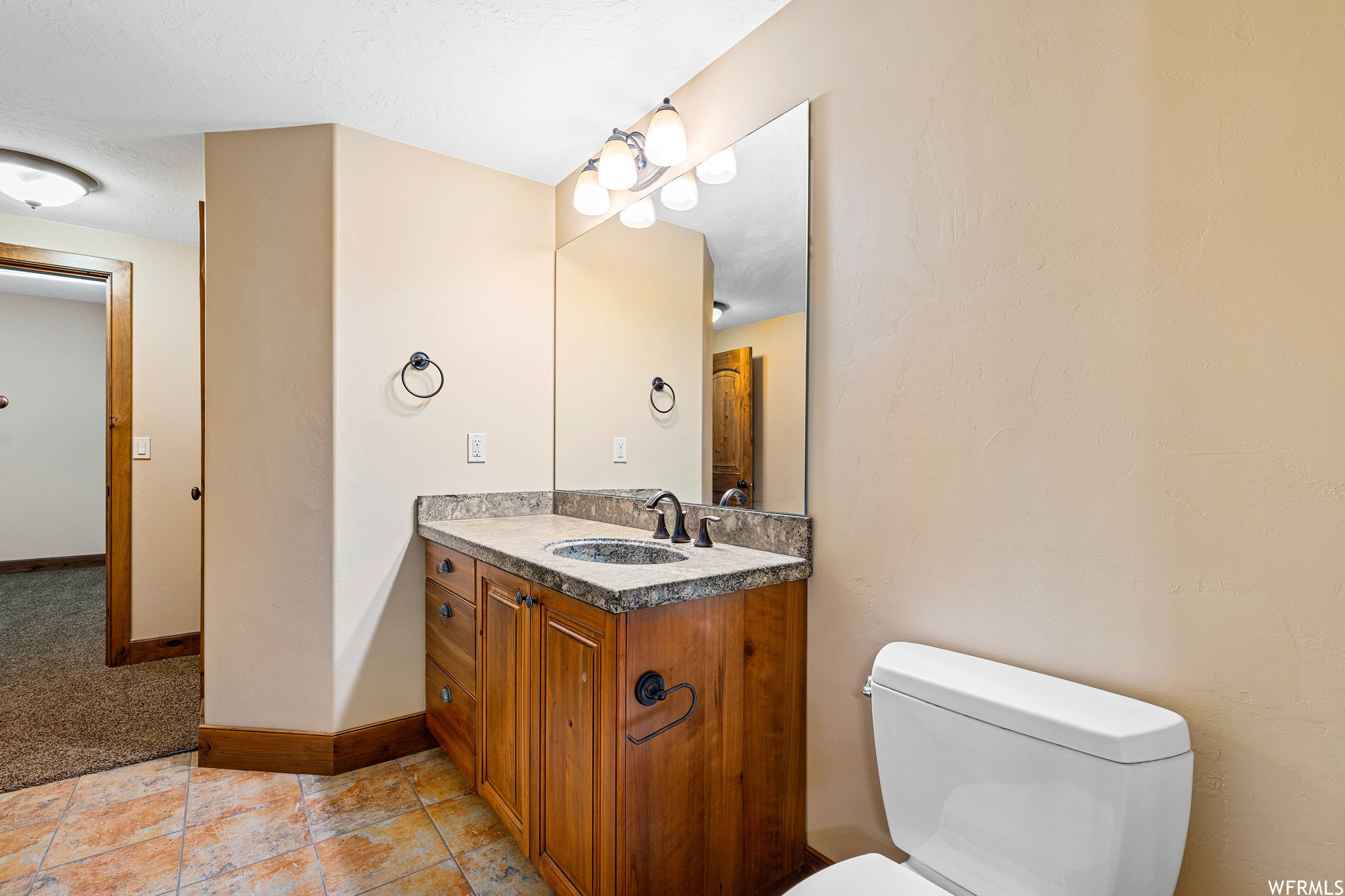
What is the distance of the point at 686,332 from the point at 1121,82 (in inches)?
47.7

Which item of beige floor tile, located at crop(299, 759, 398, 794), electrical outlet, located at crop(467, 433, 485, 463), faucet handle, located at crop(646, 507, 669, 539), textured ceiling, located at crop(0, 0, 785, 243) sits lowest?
beige floor tile, located at crop(299, 759, 398, 794)

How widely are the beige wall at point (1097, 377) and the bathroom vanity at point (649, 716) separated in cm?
13

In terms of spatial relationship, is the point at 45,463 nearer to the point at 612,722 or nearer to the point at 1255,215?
the point at 612,722

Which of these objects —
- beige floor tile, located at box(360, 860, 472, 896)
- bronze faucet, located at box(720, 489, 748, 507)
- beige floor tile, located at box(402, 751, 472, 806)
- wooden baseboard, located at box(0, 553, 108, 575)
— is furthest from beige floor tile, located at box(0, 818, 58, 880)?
wooden baseboard, located at box(0, 553, 108, 575)

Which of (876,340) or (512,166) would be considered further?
(512,166)

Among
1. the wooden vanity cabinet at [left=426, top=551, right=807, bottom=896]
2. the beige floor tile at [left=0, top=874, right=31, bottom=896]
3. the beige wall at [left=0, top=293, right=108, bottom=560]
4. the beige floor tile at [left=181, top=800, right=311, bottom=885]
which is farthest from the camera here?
the beige wall at [left=0, top=293, right=108, bottom=560]

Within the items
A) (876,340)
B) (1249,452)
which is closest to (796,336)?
(876,340)

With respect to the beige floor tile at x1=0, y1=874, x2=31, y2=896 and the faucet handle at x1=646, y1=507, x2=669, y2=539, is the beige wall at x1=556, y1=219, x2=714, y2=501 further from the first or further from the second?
the beige floor tile at x1=0, y1=874, x2=31, y2=896

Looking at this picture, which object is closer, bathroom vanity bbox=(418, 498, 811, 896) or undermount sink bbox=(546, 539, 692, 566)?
bathroom vanity bbox=(418, 498, 811, 896)

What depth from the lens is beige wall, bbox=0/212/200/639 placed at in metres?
3.13

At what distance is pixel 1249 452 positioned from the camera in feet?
2.92

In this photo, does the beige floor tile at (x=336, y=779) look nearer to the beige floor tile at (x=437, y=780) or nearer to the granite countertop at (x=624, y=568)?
the beige floor tile at (x=437, y=780)

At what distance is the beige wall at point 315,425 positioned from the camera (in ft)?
6.91

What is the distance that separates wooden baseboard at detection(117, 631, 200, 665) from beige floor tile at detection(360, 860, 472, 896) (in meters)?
1.95
